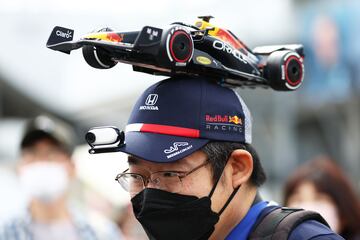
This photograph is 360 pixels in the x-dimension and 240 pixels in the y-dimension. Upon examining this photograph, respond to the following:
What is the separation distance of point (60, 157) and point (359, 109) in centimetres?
1825

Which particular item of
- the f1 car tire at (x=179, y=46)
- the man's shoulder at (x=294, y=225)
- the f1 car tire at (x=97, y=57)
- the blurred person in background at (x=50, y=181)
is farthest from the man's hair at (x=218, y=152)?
the blurred person in background at (x=50, y=181)

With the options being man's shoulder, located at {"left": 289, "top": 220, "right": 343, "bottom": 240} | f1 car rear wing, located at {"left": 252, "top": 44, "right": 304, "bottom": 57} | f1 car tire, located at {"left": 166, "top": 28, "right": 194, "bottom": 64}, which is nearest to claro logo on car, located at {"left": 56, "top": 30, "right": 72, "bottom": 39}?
f1 car tire, located at {"left": 166, "top": 28, "right": 194, "bottom": 64}

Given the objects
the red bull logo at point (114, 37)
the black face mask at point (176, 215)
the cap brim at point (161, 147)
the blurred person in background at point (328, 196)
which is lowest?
the blurred person in background at point (328, 196)

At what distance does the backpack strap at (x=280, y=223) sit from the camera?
343cm

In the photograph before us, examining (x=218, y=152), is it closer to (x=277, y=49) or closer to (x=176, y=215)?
(x=176, y=215)

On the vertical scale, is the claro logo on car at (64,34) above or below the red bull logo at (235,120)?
above

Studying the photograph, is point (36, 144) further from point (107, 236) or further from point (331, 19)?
point (331, 19)

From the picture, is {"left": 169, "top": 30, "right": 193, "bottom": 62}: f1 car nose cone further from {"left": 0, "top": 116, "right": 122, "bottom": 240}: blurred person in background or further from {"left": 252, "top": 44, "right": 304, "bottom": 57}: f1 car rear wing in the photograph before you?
{"left": 0, "top": 116, "right": 122, "bottom": 240}: blurred person in background

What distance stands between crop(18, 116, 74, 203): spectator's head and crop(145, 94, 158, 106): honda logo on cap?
3.01 meters

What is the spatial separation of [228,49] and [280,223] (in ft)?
2.39

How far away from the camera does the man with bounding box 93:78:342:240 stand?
141 inches

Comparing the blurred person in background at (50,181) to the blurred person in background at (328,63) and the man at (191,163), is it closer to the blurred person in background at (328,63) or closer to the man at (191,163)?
the man at (191,163)

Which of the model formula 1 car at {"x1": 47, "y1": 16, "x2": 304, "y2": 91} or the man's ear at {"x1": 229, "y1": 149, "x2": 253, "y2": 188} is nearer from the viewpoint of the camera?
the model formula 1 car at {"x1": 47, "y1": 16, "x2": 304, "y2": 91}

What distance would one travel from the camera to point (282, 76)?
3771 millimetres
